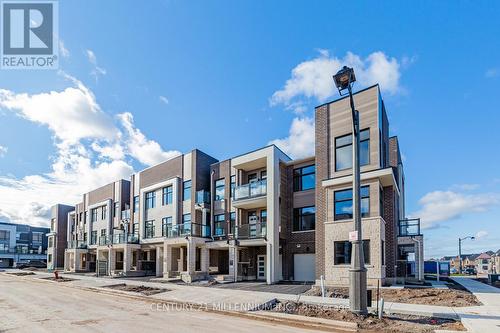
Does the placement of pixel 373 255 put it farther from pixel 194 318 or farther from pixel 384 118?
pixel 194 318

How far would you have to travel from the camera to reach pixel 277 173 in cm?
2523

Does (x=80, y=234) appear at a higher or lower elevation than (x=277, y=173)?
lower

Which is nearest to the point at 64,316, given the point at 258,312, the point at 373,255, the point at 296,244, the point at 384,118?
Result: the point at 258,312

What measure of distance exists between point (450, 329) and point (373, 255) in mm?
8702

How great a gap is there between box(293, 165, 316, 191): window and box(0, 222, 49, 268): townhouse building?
7617 centimetres

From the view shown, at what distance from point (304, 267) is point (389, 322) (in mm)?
13809

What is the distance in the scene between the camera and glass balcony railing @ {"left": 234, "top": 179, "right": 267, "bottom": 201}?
83.5 feet

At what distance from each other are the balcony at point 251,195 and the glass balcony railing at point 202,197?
430 centimetres

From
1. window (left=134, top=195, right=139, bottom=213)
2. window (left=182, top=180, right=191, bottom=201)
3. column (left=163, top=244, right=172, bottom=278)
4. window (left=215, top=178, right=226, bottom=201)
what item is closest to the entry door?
window (left=215, top=178, right=226, bottom=201)

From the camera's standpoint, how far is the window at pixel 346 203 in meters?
19.5

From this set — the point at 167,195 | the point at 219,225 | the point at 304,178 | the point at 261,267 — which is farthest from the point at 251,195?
the point at 167,195

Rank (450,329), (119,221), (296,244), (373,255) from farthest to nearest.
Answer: (119,221) < (296,244) < (373,255) < (450,329)

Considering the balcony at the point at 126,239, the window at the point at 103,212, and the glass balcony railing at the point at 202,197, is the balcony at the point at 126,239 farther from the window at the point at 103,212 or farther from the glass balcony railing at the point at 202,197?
the glass balcony railing at the point at 202,197

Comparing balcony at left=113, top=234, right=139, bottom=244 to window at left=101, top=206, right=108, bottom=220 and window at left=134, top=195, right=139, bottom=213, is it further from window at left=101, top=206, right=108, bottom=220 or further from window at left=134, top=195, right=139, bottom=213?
window at left=101, top=206, right=108, bottom=220
